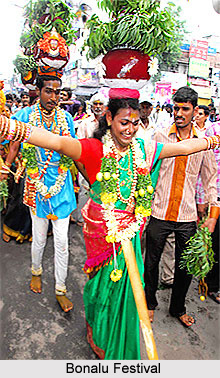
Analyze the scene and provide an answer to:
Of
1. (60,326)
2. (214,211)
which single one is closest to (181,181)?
(214,211)

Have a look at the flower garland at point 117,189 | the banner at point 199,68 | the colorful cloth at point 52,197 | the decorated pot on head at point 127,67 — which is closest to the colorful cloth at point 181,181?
the flower garland at point 117,189

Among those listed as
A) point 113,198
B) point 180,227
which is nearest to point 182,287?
point 180,227

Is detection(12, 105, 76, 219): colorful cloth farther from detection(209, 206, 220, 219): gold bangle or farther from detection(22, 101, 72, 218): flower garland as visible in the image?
detection(209, 206, 220, 219): gold bangle

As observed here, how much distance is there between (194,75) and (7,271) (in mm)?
23281

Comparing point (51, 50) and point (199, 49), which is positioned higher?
point (199, 49)

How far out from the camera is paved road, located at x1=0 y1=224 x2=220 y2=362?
8.63 ft

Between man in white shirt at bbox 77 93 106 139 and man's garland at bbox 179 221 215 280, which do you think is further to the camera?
man in white shirt at bbox 77 93 106 139

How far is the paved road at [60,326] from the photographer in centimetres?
263

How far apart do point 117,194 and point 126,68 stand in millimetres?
946

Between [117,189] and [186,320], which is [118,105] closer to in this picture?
[117,189]

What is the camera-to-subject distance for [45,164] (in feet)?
9.76

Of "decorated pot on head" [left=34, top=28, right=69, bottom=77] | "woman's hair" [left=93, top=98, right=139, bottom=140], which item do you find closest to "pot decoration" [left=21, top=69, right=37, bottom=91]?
"decorated pot on head" [left=34, top=28, right=69, bottom=77]

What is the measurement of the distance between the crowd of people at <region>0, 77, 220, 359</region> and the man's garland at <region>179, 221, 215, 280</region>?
0.32 ft

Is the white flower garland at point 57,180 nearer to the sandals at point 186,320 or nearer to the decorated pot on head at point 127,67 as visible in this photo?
the decorated pot on head at point 127,67
